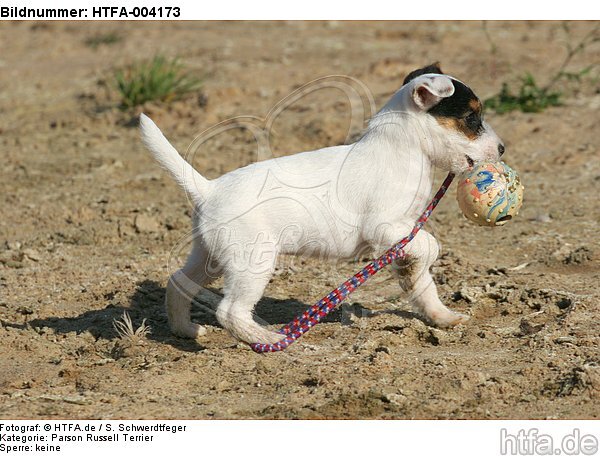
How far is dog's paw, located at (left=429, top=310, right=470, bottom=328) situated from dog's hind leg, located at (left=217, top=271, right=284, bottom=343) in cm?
111

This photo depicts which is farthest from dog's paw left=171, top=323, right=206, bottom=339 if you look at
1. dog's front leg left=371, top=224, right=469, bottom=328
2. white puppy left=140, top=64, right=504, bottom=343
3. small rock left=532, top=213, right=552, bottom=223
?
small rock left=532, top=213, right=552, bottom=223

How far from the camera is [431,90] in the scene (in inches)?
199

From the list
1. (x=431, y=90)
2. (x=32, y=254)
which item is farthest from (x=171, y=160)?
(x=32, y=254)

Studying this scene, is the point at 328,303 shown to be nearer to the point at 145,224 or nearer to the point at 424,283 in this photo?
the point at 424,283

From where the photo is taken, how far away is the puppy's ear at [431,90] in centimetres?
506

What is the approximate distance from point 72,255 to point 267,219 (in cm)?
252

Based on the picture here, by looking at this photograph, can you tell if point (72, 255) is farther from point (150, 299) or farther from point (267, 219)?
point (267, 219)

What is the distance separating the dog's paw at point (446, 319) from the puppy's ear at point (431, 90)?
4.05 feet

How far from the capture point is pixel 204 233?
199 inches

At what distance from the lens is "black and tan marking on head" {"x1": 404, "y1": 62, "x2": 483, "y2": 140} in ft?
17.0

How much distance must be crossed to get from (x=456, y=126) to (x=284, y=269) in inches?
76.6

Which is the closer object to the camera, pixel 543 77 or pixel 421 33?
pixel 543 77
